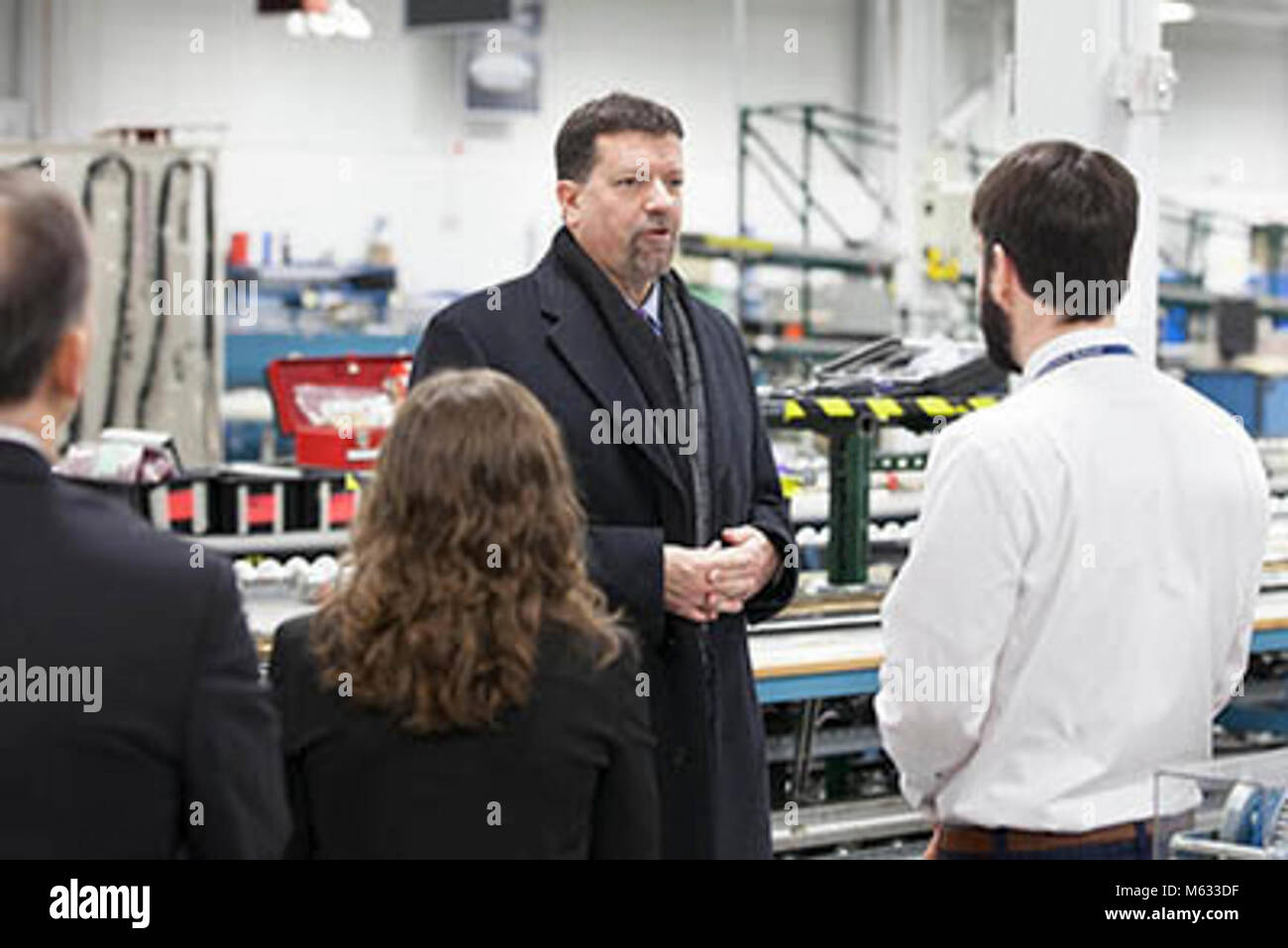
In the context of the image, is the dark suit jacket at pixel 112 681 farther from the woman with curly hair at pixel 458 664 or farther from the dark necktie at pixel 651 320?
the dark necktie at pixel 651 320

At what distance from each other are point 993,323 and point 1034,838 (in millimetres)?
583

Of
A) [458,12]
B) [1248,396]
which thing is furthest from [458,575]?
[458,12]

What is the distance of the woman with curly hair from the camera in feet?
6.70

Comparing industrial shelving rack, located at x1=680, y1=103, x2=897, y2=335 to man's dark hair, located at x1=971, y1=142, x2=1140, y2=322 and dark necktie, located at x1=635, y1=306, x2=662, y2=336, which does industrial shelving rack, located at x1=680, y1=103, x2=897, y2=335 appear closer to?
dark necktie, located at x1=635, y1=306, x2=662, y2=336

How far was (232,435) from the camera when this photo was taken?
33.3 feet

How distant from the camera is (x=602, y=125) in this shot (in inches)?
115

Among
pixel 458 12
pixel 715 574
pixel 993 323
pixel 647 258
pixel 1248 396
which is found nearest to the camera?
pixel 993 323

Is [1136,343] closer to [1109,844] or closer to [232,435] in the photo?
[1109,844]

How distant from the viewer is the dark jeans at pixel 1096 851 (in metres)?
2.27

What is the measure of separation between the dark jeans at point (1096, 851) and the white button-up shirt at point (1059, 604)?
3 cm

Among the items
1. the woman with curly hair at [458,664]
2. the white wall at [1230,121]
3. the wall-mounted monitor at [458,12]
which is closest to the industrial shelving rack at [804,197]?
the wall-mounted monitor at [458,12]

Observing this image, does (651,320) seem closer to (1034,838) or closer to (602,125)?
(602,125)

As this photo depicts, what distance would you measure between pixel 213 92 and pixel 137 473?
401 inches

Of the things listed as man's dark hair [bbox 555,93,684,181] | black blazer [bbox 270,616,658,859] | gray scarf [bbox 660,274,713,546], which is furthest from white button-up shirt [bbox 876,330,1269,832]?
man's dark hair [bbox 555,93,684,181]
